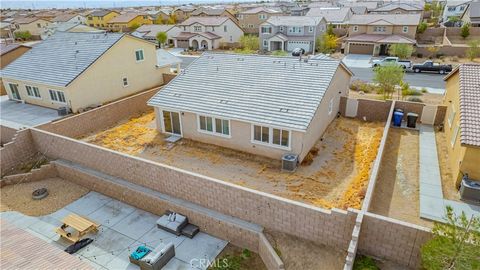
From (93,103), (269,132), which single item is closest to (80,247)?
(269,132)

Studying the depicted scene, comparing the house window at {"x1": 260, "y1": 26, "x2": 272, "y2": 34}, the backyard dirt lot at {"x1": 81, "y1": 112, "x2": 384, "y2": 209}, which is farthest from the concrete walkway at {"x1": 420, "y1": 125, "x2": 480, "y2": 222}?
the house window at {"x1": 260, "y1": 26, "x2": 272, "y2": 34}

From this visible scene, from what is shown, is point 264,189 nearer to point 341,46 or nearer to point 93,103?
point 93,103

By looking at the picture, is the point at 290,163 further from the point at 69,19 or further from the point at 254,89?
the point at 69,19

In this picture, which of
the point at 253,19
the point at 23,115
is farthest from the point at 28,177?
the point at 253,19

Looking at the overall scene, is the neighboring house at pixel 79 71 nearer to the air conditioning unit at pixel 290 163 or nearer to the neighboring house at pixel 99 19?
the air conditioning unit at pixel 290 163

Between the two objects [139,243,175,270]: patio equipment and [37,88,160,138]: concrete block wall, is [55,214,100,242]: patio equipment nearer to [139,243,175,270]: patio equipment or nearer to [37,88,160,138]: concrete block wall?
[139,243,175,270]: patio equipment
